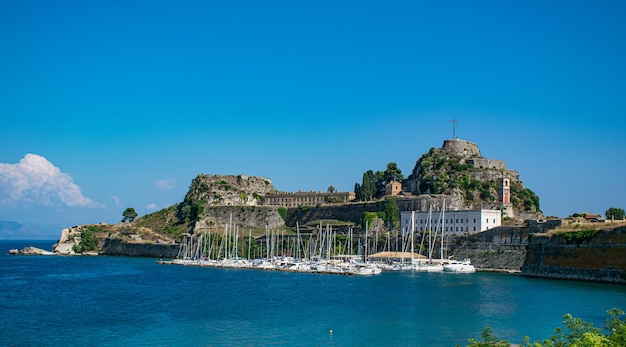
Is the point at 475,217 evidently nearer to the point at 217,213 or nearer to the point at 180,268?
the point at 180,268

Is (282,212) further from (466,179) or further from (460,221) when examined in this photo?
(460,221)

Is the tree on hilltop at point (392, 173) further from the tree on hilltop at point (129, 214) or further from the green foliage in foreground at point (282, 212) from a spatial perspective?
the tree on hilltop at point (129, 214)

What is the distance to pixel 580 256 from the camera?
49688 mm

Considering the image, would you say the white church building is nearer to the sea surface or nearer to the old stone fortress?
the old stone fortress

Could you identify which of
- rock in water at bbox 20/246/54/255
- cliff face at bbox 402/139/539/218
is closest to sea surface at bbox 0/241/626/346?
cliff face at bbox 402/139/539/218

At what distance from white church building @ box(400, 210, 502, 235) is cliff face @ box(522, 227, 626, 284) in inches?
Answer: 511

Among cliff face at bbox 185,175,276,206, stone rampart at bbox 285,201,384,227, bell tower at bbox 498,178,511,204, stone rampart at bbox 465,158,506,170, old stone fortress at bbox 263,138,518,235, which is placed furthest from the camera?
cliff face at bbox 185,175,276,206

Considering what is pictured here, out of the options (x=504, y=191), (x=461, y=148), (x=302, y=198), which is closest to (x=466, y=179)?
(x=504, y=191)

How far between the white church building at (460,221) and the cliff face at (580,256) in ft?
42.6

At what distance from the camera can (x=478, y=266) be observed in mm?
64750

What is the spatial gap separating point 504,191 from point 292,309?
2014 inches

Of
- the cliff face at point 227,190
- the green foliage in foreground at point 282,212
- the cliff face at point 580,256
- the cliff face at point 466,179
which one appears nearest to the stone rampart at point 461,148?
the cliff face at point 466,179

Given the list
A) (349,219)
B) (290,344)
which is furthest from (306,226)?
(290,344)

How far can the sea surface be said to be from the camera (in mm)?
28578
